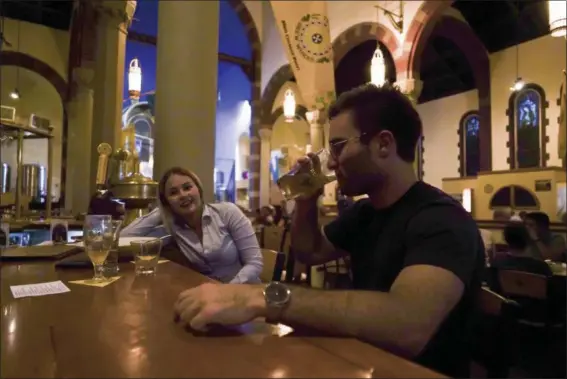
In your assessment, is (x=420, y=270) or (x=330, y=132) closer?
(x=420, y=270)

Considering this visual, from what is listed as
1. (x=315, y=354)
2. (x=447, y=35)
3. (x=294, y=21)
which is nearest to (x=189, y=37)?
(x=315, y=354)

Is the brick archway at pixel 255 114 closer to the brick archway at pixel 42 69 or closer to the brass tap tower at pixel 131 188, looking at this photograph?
the brick archway at pixel 42 69

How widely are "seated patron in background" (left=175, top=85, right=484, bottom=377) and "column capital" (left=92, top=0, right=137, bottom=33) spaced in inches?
187

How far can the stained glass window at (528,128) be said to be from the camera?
11.2 m

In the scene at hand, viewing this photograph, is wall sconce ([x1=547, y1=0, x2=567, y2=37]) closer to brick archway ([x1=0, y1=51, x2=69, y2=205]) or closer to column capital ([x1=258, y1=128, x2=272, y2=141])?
column capital ([x1=258, y1=128, x2=272, y2=141])

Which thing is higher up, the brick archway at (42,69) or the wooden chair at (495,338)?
the brick archway at (42,69)

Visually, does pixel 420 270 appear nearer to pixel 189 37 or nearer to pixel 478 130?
pixel 189 37

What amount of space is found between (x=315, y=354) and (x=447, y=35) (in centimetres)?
1237

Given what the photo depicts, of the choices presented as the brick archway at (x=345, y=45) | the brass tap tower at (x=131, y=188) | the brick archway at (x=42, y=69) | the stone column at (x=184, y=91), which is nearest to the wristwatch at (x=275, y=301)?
the brass tap tower at (x=131, y=188)

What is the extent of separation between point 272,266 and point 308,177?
39.9 inches

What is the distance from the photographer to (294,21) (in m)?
7.20

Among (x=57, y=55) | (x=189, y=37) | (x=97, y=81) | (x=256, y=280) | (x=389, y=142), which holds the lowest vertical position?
(x=256, y=280)

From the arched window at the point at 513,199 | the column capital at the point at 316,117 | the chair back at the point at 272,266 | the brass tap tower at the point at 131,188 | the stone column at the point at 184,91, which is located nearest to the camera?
the chair back at the point at 272,266

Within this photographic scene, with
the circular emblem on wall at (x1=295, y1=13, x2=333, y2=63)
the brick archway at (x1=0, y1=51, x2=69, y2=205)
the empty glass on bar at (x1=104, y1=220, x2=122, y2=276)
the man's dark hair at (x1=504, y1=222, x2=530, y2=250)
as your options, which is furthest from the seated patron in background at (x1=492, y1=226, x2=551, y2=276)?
the brick archway at (x1=0, y1=51, x2=69, y2=205)
